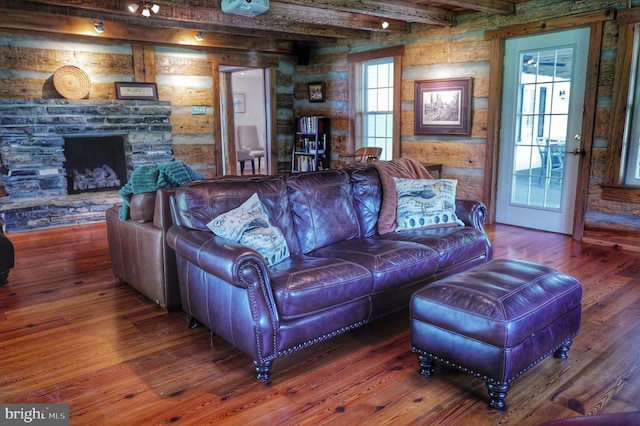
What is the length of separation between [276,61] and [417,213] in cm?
512

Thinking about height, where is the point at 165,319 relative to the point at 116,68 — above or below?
Answer: below

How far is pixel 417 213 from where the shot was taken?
11.7 ft

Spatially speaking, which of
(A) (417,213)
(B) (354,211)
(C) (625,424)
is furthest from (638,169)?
(C) (625,424)

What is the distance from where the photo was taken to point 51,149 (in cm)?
579

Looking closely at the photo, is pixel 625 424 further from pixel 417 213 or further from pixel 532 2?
pixel 532 2

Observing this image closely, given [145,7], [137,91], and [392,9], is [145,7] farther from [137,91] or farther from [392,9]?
[392,9]

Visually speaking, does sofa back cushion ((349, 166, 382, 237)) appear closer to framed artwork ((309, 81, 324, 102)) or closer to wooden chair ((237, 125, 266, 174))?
framed artwork ((309, 81, 324, 102))

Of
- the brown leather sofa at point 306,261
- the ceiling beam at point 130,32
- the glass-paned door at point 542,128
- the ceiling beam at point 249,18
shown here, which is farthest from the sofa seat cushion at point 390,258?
the ceiling beam at point 130,32

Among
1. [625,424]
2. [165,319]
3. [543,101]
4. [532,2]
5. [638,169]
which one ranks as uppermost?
[532,2]

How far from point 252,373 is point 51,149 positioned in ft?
15.2

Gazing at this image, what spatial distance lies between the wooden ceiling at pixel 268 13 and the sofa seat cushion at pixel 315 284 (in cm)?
304

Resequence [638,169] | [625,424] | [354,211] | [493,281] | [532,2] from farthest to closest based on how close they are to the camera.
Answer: [532,2] → [638,169] → [354,211] → [493,281] → [625,424]

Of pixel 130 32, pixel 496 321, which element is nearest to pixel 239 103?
pixel 130 32

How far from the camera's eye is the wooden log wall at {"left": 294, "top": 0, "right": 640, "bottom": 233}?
475 cm
